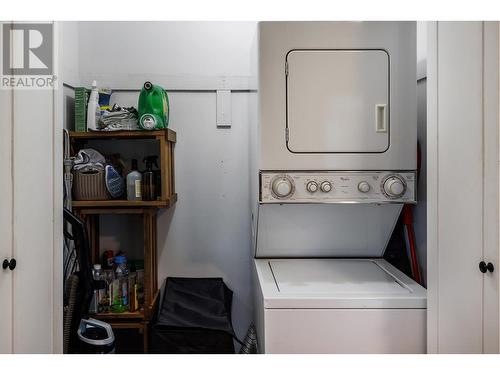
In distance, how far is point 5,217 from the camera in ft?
4.41

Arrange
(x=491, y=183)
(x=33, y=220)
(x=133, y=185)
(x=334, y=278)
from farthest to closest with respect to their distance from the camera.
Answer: (x=133, y=185) → (x=334, y=278) → (x=33, y=220) → (x=491, y=183)

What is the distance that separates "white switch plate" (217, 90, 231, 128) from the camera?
271cm

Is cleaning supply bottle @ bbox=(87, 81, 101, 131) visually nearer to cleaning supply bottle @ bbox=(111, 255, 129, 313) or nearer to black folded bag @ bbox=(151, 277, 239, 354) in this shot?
cleaning supply bottle @ bbox=(111, 255, 129, 313)

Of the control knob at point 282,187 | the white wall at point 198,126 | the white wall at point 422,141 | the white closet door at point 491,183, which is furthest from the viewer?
the white wall at point 198,126

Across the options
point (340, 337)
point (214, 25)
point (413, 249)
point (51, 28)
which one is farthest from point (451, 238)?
point (214, 25)

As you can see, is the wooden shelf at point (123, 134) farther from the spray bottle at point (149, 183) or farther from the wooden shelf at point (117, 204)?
the wooden shelf at point (117, 204)

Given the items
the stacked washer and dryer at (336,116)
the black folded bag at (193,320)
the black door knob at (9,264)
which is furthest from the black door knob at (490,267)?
the black door knob at (9,264)

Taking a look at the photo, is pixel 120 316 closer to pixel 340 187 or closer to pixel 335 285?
pixel 335 285

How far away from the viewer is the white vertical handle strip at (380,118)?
1.89m

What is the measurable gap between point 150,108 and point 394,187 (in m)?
1.55

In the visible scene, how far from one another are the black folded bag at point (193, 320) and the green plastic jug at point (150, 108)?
1.20 meters

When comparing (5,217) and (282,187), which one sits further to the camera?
(282,187)

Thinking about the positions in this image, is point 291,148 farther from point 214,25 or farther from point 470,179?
point 214,25

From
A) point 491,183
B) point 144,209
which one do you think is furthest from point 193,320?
point 491,183
